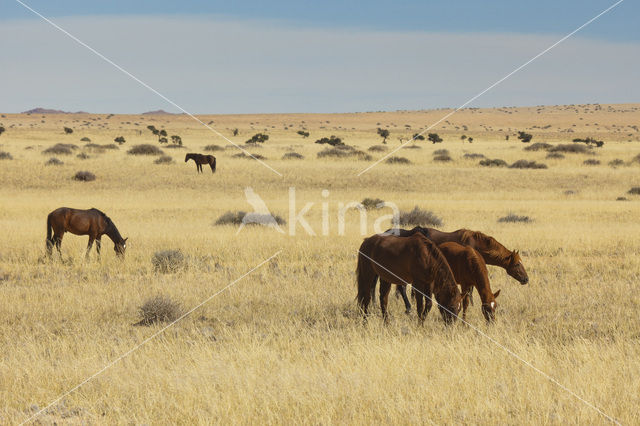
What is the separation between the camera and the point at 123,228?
21.6 meters

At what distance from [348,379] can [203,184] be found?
103ft

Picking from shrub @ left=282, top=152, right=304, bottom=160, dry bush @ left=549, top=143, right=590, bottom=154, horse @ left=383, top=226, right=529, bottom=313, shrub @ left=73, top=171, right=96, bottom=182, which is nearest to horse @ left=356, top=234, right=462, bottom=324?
horse @ left=383, top=226, right=529, bottom=313

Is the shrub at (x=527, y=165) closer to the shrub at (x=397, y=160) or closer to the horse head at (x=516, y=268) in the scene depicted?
the shrub at (x=397, y=160)

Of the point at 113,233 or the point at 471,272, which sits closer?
the point at 471,272

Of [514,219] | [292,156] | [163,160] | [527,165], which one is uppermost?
[163,160]

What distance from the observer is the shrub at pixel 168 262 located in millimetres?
14398

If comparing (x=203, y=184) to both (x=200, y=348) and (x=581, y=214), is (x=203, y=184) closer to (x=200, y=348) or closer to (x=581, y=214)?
(x=581, y=214)

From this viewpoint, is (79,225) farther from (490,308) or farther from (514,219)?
(514,219)

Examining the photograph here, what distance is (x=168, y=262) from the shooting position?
14.5 meters

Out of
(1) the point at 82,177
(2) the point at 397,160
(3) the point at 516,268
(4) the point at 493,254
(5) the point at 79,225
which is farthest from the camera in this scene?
(2) the point at 397,160

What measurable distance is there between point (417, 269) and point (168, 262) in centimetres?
747

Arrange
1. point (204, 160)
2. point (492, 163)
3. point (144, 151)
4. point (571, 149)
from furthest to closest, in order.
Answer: point (571, 149), point (144, 151), point (492, 163), point (204, 160)

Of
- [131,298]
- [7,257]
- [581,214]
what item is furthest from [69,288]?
[581,214]

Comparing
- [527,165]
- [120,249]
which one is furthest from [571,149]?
[120,249]
